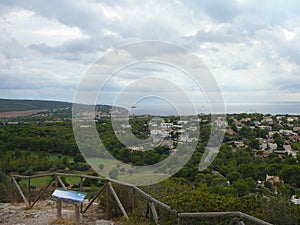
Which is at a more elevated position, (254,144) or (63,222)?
(63,222)

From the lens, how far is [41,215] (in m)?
6.16

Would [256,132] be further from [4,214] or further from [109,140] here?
[4,214]

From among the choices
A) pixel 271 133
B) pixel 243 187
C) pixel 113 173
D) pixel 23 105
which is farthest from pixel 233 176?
pixel 23 105

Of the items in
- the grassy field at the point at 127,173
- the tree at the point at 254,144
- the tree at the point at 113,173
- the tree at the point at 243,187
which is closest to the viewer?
the grassy field at the point at 127,173

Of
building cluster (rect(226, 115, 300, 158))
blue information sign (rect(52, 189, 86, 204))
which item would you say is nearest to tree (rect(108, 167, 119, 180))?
blue information sign (rect(52, 189, 86, 204))

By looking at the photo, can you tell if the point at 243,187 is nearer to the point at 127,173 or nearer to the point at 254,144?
the point at 127,173

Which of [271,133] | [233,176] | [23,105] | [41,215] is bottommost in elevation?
[233,176]

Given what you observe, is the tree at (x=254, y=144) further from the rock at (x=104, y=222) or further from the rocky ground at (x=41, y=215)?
the rock at (x=104, y=222)

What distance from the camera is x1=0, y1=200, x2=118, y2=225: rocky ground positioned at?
5547 mm

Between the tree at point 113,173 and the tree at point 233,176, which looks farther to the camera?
the tree at point 233,176

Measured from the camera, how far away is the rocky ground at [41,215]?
18.2ft

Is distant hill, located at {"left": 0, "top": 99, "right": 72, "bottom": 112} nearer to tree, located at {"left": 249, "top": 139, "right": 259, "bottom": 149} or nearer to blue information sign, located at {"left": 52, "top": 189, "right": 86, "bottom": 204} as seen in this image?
tree, located at {"left": 249, "top": 139, "right": 259, "bottom": 149}

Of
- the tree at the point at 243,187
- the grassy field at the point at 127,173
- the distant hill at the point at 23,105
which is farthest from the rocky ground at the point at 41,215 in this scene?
the distant hill at the point at 23,105

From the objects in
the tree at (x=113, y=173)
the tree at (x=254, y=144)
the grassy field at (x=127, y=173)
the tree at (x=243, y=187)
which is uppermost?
the grassy field at (x=127, y=173)
